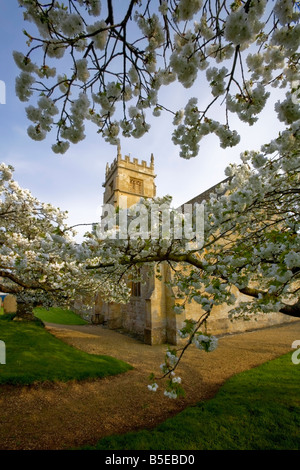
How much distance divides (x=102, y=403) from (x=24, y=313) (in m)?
11.8

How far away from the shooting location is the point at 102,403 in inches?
213

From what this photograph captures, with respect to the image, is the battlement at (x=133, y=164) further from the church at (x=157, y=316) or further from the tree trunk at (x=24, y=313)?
the tree trunk at (x=24, y=313)

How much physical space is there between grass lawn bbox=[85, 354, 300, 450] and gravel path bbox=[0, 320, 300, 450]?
0.86 m

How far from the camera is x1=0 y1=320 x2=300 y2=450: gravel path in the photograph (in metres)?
4.17

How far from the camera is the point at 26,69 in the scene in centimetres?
238

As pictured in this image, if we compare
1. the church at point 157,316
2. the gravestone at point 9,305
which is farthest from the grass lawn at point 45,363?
the gravestone at point 9,305

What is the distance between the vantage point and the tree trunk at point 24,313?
46.3 ft

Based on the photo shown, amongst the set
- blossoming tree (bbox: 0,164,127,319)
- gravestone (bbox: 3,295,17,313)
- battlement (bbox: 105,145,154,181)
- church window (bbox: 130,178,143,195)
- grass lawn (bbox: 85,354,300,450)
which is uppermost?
battlement (bbox: 105,145,154,181)

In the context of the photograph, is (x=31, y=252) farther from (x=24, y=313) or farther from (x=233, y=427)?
(x=24, y=313)

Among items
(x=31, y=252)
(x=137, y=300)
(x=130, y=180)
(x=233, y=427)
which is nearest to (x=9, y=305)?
(x=137, y=300)

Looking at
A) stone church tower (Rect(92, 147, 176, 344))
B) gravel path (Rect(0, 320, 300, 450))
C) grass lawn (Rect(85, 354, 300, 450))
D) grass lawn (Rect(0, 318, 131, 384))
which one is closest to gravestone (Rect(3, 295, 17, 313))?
stone church tower (Rect(92, 147, 176, 344))

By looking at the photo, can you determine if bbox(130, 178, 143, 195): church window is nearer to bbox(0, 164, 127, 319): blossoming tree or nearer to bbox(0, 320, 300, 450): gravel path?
bbox(0, 164, 127, 319): blossoming tree

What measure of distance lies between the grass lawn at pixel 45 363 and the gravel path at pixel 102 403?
253mm
